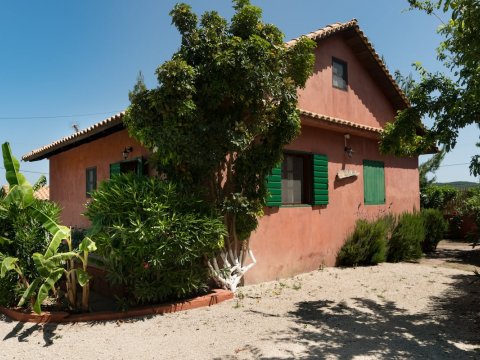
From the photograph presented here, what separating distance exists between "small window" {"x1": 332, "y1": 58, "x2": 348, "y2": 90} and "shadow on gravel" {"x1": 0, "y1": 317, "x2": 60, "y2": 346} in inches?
347

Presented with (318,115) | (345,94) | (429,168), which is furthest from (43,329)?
(429,168)

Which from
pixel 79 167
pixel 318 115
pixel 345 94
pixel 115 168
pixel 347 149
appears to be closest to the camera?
pixel 318 115

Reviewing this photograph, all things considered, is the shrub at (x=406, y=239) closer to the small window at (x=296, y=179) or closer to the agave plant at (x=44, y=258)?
the small window at (x=296, y=179)

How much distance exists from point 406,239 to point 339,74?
16.4 feet

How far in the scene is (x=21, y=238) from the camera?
6.03 metres

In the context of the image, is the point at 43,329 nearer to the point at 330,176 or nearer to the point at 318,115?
the point at 318,115

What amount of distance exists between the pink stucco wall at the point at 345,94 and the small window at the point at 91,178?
6039 millimetres

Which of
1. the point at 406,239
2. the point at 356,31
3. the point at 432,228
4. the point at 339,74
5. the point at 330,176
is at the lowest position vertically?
the point at 406,239

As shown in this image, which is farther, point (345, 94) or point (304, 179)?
point (345, 94)

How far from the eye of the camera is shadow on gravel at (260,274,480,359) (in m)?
4.23

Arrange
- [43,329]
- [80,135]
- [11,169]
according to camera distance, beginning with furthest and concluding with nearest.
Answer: [80,135] → [11,169] → [43,329]

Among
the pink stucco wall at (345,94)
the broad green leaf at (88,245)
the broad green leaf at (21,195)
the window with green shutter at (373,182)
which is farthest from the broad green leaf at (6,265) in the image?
the window with green shutter at (373,182)

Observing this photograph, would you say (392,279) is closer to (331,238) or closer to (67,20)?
(331,238)

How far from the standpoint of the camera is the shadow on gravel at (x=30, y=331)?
4.94 metres
